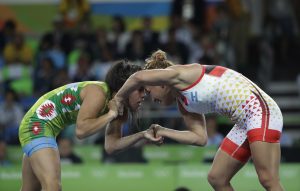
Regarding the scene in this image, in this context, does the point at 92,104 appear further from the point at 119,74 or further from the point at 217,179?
the point at 217,179

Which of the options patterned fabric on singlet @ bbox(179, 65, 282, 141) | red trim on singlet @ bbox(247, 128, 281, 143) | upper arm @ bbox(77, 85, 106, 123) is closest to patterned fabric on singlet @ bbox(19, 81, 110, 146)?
upper arm @ bbox(77, 85, 106, 123)

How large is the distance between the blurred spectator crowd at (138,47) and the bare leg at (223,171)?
577cm

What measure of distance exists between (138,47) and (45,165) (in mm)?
6783

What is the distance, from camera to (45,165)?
718 cm

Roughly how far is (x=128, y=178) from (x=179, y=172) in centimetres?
66

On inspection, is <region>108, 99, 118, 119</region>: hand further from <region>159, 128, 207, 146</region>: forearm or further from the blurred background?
the blurred background

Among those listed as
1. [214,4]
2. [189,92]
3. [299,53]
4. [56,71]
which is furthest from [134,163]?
[214,4]

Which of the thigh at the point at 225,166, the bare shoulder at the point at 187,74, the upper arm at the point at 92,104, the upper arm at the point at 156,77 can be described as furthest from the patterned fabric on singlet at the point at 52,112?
the thigh at the point at 225,166

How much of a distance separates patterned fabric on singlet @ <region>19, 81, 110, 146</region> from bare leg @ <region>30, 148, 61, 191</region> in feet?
0.67

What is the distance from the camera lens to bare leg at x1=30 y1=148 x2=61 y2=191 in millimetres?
7125

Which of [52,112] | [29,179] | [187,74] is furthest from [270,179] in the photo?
[29,179]

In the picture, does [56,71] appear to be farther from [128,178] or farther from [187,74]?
[187,74]

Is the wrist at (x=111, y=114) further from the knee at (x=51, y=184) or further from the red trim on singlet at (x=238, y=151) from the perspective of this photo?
the red trim on singlet at (x=238, y=151)

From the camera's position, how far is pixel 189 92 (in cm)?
714
